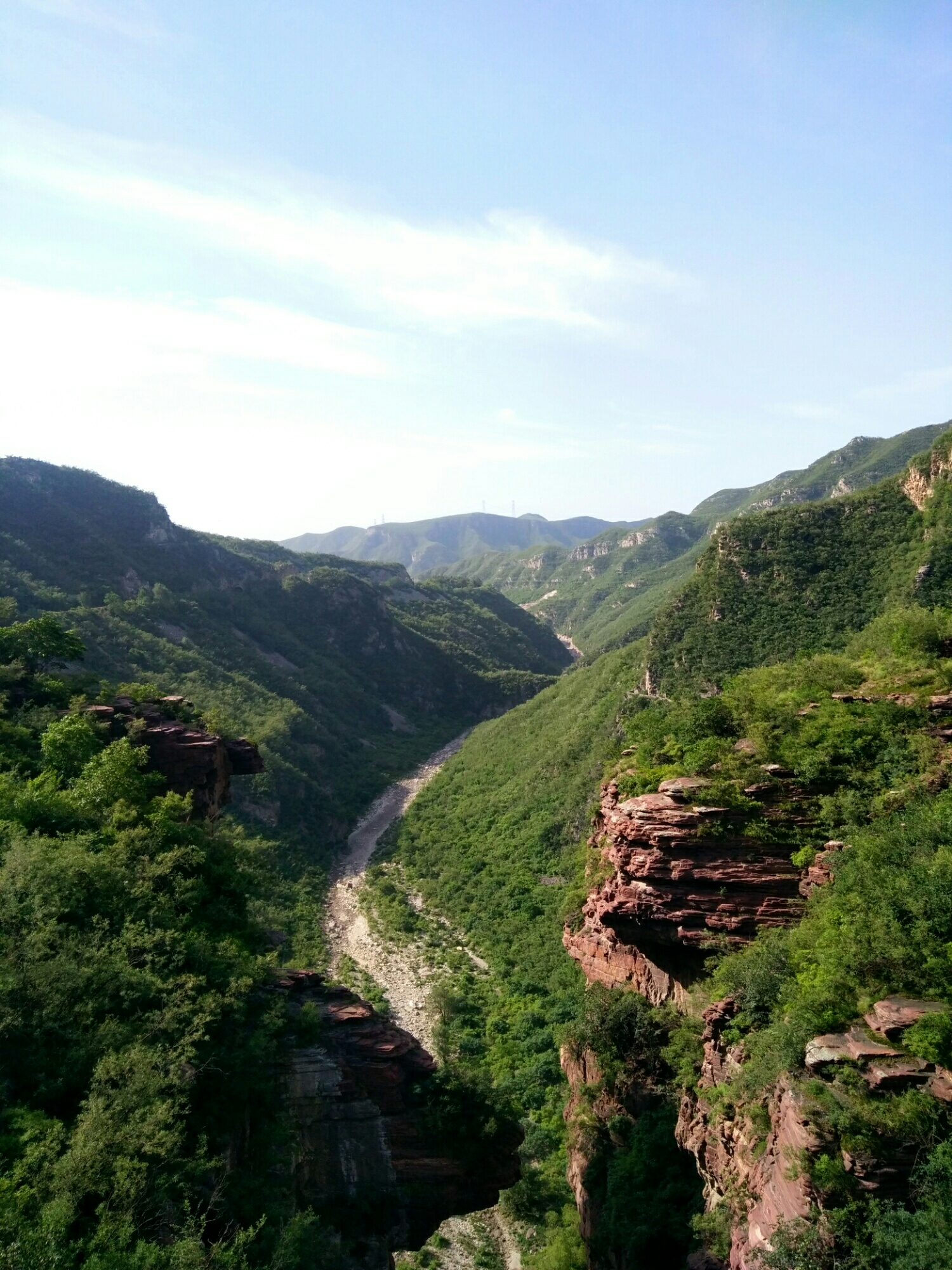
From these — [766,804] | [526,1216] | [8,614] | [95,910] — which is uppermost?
[8,614]

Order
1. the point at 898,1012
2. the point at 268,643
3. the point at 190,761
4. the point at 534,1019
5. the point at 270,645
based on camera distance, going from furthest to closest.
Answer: the point at 268,643 < the point at 270,645 < the point at 534,1019 < the point at 190,761 < the point at 898,1012

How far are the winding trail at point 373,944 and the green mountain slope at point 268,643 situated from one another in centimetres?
328

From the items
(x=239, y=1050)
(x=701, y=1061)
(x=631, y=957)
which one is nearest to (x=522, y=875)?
(x=631, y=957)

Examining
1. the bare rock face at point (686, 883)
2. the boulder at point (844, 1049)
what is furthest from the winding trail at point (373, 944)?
the boulder at point (844, 1049)

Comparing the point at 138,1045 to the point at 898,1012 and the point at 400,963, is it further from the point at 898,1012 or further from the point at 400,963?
the point at 400,963

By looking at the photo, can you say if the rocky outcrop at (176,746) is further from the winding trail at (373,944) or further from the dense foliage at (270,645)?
the winding trail at (373,944)

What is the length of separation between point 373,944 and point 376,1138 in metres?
31.7

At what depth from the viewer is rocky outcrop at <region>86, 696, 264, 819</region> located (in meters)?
31.2

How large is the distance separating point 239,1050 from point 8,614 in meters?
33.3

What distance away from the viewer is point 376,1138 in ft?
74.2

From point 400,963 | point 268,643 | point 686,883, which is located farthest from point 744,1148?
point 268,643

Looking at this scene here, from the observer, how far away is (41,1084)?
1590cm

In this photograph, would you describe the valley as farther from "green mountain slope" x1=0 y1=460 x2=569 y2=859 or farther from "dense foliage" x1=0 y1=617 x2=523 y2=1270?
"green mountain slope" x1=0 y1=460 x2=569 y2=859

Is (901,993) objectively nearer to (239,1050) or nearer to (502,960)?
(239,1050)
